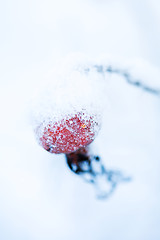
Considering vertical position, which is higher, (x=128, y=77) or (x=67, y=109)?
(x=128, y=77)

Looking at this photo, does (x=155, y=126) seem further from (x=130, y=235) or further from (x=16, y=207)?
(x=16, y=207)

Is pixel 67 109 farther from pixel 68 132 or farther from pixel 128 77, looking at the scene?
pixel 128 77

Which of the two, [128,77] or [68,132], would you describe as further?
[128,77]

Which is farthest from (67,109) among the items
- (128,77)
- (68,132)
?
(128,77)

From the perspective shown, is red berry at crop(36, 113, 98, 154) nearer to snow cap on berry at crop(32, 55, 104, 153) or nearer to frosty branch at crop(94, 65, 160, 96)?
snow cap on berry at crop(32, 55, 104, 153)

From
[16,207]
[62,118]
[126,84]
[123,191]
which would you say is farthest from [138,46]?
[16,207]
